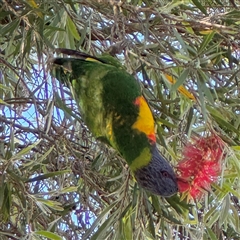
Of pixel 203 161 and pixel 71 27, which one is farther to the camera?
pixel 71 27

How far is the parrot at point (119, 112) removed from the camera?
4.30ft

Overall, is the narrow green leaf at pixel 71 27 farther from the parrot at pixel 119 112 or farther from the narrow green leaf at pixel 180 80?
the narrow green leaf at pixel 180 80

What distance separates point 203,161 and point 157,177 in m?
0.15

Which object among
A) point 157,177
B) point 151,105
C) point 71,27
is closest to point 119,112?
point 151,105

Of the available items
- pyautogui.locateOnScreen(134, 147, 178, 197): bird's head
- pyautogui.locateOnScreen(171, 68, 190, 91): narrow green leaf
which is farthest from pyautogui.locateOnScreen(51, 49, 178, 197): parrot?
pyautogui.locateOnScreen(171, 68, 190, 91): narrow green leaf

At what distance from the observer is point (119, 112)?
1.40m

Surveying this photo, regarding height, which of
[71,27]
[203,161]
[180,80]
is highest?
[71,27]

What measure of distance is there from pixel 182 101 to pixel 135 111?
0.16 meters

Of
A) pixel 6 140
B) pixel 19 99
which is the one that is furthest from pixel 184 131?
pixel 6 140

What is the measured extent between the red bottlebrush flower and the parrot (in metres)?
0.09

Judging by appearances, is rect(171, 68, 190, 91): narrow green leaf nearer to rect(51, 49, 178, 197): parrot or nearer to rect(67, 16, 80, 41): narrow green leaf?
rect(51, 49, 178, 197): parrot

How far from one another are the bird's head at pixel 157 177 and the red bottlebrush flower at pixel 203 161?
69 millimetres

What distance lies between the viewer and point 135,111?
4.52 ft

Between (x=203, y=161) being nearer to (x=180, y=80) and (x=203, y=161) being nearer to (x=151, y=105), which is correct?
(x=180, y=80)
